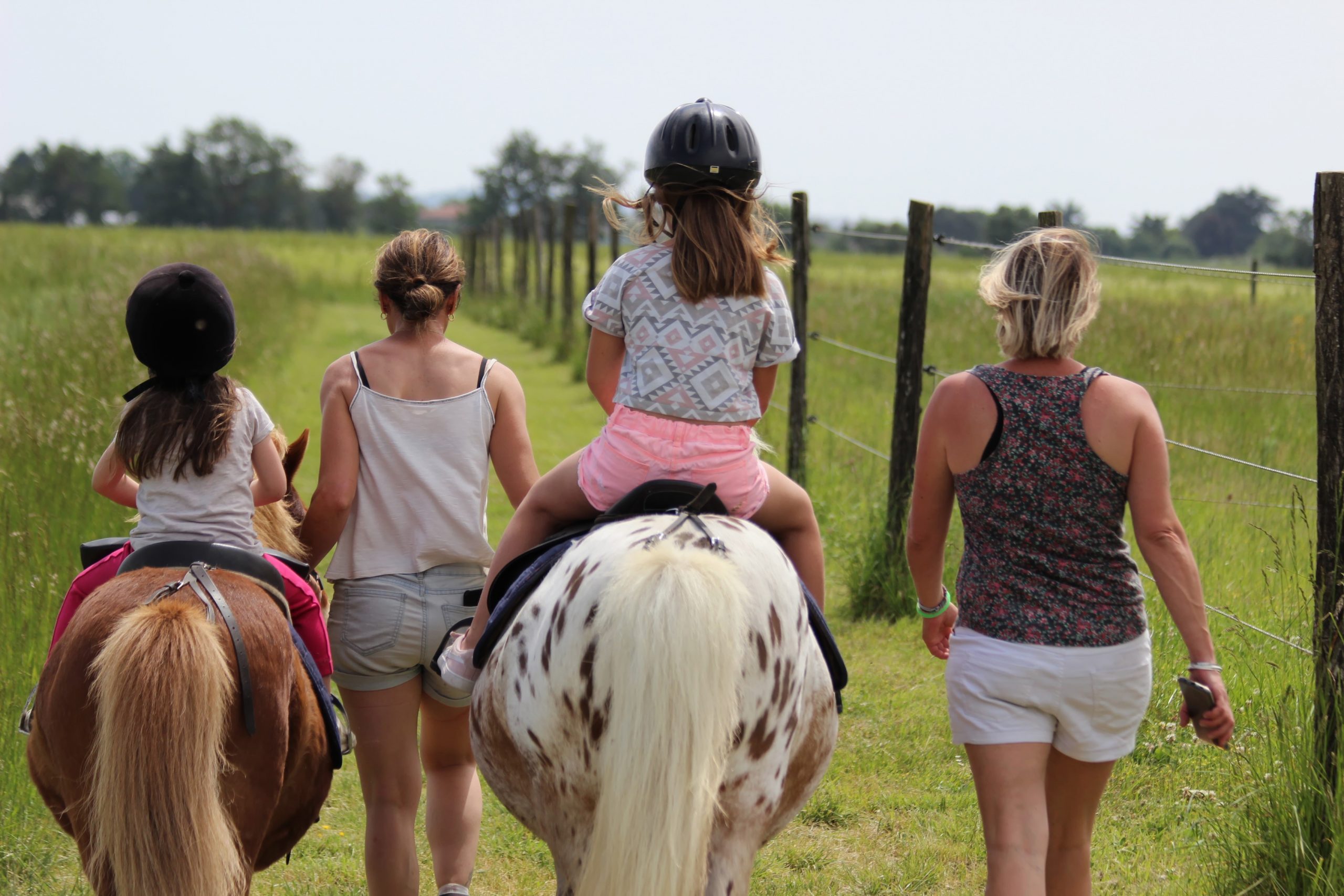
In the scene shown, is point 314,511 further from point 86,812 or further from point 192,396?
point 86,812

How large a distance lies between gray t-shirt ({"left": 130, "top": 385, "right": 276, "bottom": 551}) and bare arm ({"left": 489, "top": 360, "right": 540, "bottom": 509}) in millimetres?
695

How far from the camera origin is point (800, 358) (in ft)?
24.5

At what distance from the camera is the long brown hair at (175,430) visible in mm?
2623

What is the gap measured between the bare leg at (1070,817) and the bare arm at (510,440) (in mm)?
1593

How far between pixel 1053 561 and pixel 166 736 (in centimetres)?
193

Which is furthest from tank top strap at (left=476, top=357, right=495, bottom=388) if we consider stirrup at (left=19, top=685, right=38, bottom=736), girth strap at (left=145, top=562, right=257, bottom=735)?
stirrup at (left=19, top=685, right=38, bottom=736)

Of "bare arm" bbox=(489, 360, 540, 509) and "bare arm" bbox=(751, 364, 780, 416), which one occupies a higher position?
"bare arm" bbox=(751, 364, 780, 416)

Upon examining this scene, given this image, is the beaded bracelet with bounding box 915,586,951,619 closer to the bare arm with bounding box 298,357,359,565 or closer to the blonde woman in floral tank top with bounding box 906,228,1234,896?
the blonde woman in floral tank top with bounding box 906,228,1234,896

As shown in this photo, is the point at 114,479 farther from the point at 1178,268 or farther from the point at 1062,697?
the point at 1178,268

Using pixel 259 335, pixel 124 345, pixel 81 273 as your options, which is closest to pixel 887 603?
pixel 124 345

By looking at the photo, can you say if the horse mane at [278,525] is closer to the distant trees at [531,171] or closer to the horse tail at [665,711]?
the horse tail at [665,711]

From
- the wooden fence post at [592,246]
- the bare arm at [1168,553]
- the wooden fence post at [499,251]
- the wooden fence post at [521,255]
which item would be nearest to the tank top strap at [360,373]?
the bare arm at [1168,553]

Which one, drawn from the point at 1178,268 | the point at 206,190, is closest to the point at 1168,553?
the point at 1178,268

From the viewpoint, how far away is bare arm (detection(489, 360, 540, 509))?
321cm
